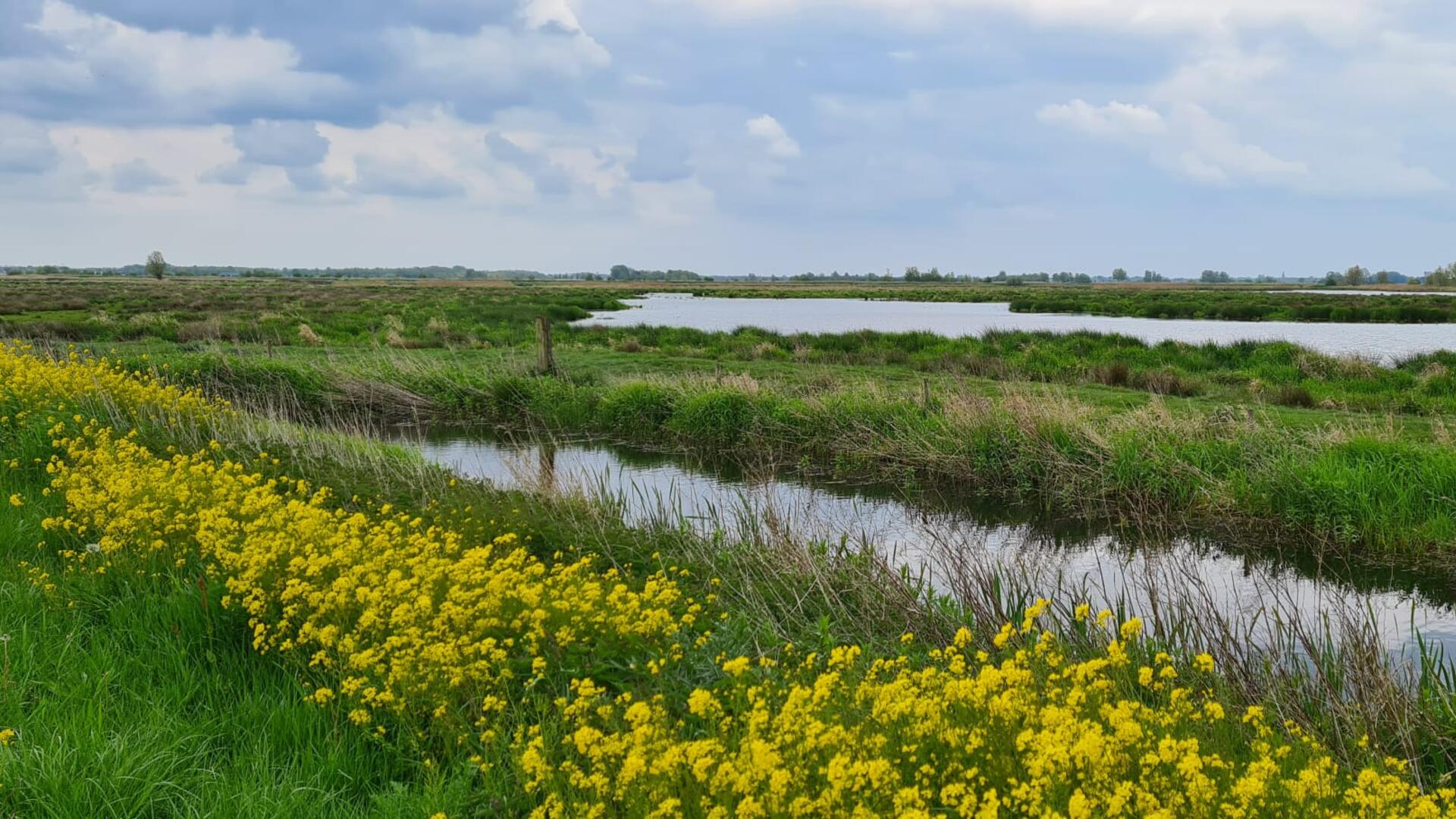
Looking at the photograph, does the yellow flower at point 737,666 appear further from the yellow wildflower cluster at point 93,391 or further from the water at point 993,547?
the yellow wildflower cluster at point 93,391

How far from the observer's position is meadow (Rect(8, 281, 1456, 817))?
3678mm

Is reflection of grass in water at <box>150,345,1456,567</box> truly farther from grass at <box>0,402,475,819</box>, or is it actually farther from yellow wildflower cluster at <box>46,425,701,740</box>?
grass at <box>0,402,475,819</box>

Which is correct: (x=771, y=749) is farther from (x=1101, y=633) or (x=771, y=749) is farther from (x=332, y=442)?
(x=332, y=442)

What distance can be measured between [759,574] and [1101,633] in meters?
2.74

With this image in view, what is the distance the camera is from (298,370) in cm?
2364

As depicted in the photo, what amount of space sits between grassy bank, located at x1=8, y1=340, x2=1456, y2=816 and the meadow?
2 cm

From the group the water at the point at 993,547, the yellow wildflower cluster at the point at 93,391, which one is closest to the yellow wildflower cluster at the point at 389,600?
the water at the point at 993,547

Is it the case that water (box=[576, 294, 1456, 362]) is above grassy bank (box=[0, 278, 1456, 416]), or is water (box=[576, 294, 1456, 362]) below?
above

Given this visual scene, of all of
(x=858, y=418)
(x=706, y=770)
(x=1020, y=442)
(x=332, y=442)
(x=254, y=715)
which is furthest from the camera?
(x=858, y=418)

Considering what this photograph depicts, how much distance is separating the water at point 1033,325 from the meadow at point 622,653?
2162 centimetres

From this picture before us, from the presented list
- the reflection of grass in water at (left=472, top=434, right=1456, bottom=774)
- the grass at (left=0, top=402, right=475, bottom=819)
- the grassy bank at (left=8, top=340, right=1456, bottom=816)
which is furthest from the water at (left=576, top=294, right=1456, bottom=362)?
the grass at (left=0, top=402, right=475, bottom=819)

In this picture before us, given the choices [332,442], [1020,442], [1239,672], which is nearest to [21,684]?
[1239,672]

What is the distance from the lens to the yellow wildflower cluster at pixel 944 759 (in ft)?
10.7

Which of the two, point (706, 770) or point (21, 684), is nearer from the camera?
point (706, 770)
